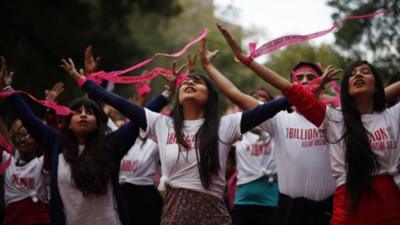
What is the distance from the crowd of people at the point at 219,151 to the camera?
4.57 meters

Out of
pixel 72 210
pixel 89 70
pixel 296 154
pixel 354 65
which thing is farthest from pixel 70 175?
pixel 354 65

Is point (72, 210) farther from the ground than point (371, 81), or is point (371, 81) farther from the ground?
point (371, 81)

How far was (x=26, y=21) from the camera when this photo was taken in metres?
13.4

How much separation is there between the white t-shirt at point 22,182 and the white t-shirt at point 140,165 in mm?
1048

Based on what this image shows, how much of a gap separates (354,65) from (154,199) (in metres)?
3.31

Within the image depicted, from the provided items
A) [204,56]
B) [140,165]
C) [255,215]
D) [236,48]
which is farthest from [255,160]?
[236,48]

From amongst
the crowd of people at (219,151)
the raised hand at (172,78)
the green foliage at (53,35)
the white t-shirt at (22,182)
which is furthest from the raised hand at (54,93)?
the green foliage at (53,35)

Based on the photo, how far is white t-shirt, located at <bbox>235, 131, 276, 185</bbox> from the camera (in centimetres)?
684

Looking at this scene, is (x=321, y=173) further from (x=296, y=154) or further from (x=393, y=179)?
(x=393, y=179)

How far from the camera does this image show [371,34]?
329 inches

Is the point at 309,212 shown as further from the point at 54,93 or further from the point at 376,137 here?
the point at 54,93

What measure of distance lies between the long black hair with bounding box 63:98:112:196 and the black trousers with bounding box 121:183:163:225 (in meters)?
1.68

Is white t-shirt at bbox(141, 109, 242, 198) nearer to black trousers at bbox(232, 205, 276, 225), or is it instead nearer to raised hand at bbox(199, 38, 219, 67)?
raised hand at bbox(199, 38, 219, 67)

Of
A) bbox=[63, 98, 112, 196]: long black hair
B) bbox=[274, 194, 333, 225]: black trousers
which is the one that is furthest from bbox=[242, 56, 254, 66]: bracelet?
bbox=[63, 98, 112, 196]: long black hair
